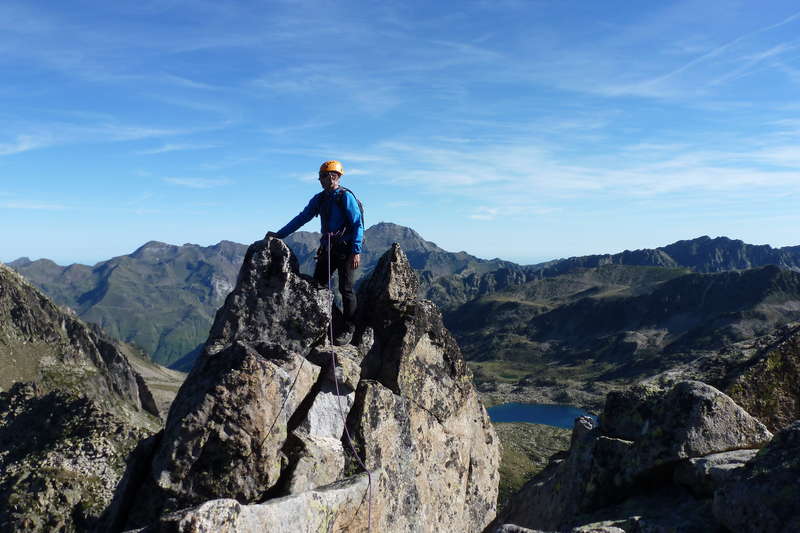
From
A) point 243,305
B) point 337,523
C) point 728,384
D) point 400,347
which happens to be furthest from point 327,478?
point 728,384

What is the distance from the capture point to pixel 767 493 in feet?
29.1

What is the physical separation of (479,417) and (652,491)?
9221 mm

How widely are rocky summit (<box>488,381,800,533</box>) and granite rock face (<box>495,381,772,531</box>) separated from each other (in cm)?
2

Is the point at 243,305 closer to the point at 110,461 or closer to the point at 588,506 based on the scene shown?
the point at 588,506

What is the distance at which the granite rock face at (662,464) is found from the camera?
10828mm

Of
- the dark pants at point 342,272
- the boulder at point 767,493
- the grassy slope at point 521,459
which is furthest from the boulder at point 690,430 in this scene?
the grassy slope at point 521,459

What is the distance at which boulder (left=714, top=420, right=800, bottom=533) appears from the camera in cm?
859

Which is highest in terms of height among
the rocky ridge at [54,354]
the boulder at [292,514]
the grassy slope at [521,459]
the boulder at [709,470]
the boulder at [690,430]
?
the boulder at [690,430]

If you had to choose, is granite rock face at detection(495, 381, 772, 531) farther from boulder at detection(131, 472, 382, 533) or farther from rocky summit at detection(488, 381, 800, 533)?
boulder at detection(131, 472, 382, 533)

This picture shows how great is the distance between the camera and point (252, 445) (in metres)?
13.3

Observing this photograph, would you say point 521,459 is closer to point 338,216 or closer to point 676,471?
point 338,216

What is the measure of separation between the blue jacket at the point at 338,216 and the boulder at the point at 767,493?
1216 centimetres

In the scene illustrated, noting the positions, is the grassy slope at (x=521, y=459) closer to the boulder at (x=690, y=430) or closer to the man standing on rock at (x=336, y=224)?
the man standing on rock at (x=336, y=224)

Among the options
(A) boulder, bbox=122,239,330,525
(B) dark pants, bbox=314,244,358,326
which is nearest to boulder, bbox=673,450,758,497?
(A) boulder, bbox=122,239,330,525
